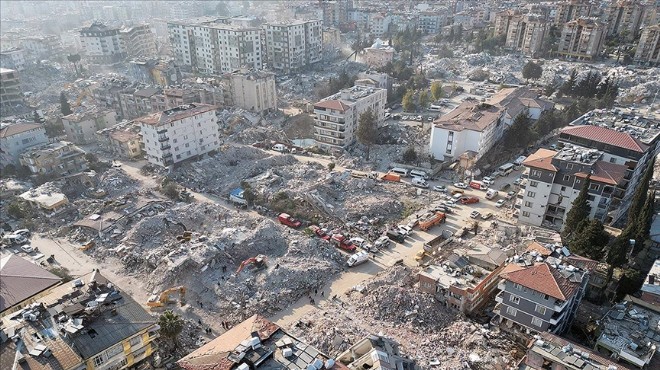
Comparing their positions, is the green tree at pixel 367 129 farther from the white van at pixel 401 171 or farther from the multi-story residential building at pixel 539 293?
the multi-story residential building at pixel 539 293

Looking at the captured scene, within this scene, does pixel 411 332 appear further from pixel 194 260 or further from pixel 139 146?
pixel 139 146

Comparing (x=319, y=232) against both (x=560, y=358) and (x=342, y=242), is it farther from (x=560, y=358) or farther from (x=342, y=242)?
(x=560, y=358)

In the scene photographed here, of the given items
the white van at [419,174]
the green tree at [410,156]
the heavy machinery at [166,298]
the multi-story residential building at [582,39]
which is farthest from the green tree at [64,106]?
the multi-story residential building at [582,39]

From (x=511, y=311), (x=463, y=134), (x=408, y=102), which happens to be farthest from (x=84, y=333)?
(x=408, y=102)

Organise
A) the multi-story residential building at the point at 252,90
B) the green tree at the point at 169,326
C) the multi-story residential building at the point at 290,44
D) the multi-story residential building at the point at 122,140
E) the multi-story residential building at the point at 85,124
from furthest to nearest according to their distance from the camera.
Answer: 1. the multi-story residential building at the point at 290,44
2. the multi-story residential building at the point at 252,90
3. the multi-story residential building at the point at 85,124
4. the multi-story residential building at the point at 122,140
5. the green tree at the point at 169,326

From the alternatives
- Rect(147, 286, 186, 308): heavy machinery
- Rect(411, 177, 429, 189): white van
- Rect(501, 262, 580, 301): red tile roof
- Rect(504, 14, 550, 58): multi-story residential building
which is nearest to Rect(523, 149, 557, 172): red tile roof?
Rect(411, 177, 429, 189): white van

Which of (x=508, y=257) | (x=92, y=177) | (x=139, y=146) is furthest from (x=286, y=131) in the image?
(x=508, y=257)

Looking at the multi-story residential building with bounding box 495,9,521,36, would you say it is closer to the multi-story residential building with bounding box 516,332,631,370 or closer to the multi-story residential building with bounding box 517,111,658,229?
the multi-story residential building with bounding box 517,111,658,229
